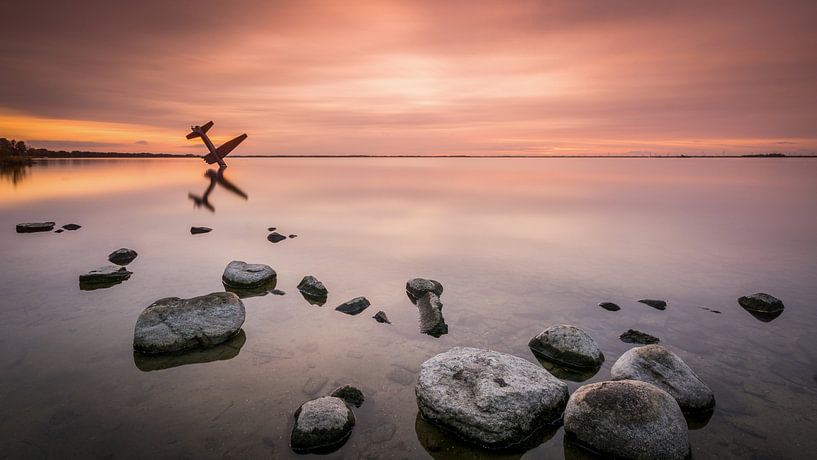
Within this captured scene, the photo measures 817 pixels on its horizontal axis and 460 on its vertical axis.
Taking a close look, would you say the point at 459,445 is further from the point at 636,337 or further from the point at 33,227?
the point at 33,227

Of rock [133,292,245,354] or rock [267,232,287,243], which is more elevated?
rock [133,292,245,354]

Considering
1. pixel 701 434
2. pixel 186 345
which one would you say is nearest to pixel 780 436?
pixel 701 434

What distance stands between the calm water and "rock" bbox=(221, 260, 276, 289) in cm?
60

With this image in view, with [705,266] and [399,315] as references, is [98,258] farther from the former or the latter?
[705,266]

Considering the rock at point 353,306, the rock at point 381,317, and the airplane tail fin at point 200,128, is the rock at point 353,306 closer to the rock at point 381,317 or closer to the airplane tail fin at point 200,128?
the rock at point 381,317

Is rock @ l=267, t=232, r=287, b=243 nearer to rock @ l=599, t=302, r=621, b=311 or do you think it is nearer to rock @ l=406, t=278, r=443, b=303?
rock @ l=406, t=278, r=443, b=303

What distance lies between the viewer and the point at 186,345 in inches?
301

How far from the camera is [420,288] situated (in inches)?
436

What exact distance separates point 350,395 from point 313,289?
5.31 metres

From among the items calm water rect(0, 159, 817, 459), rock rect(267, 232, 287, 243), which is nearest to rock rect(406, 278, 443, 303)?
calm water rect(0, 159, 817, 459)

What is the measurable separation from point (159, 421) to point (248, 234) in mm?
14851

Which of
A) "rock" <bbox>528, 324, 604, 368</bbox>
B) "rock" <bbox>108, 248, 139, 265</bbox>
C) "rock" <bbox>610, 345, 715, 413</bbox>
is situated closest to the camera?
"rock" <bbox>610, 345, 715, 413</bbox>

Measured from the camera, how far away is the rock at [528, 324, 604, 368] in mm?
7477

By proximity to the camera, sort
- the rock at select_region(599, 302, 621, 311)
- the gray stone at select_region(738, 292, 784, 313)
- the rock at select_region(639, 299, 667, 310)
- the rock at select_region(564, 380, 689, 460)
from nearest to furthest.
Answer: the rock at select_region(564, 380, 689, 460) → the gray stone at select_region(738, 292, 784, 313) → the rock at select_region(599, 302, 621, 311) → the rock at select_region(639, 299, 667, 310)
